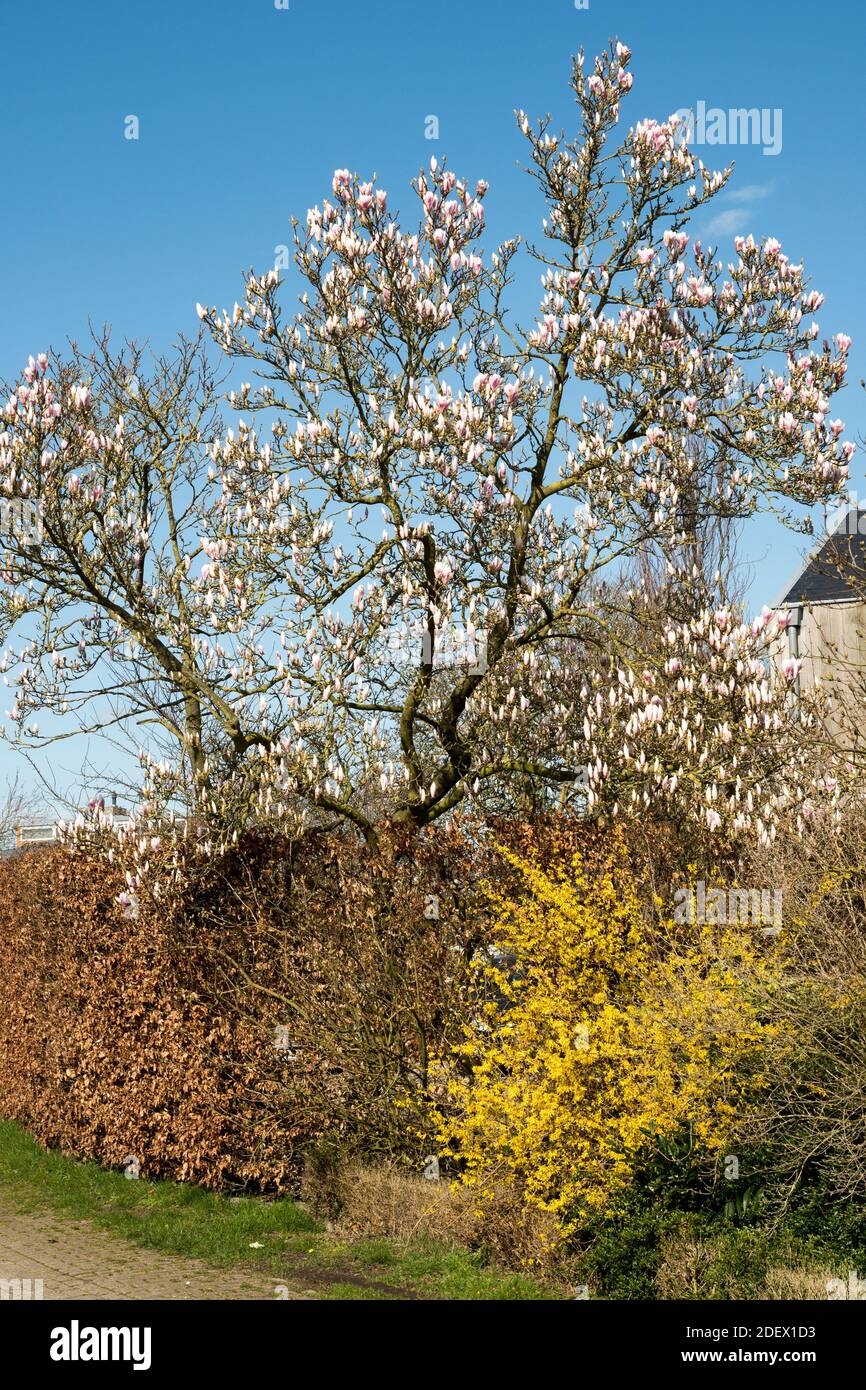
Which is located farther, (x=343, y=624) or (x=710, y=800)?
(x=343, y=624)

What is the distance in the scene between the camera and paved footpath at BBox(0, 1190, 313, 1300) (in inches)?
315

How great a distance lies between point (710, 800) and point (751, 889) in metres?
0.69

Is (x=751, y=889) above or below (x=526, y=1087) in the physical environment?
above

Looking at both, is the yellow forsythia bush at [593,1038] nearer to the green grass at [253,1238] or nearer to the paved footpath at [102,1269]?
the green grass at [253,1238]

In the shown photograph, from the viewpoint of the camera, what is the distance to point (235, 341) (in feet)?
35.4

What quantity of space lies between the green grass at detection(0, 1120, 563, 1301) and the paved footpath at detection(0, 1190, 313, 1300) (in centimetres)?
16

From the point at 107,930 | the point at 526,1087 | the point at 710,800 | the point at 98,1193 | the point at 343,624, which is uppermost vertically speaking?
the point at 343,624

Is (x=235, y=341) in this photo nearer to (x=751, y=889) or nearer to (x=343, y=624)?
(x=343, y=624)

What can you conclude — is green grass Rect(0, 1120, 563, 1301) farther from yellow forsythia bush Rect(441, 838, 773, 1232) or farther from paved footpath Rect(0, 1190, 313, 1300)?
yellow forsythia bush Rect(441, 838, 773, 1232)

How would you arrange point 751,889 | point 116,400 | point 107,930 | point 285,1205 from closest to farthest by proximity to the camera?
point 751,889
point 285,1205
point 107,930
point 116,400

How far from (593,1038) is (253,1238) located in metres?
3.06

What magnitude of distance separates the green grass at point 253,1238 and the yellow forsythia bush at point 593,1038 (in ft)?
1.94
